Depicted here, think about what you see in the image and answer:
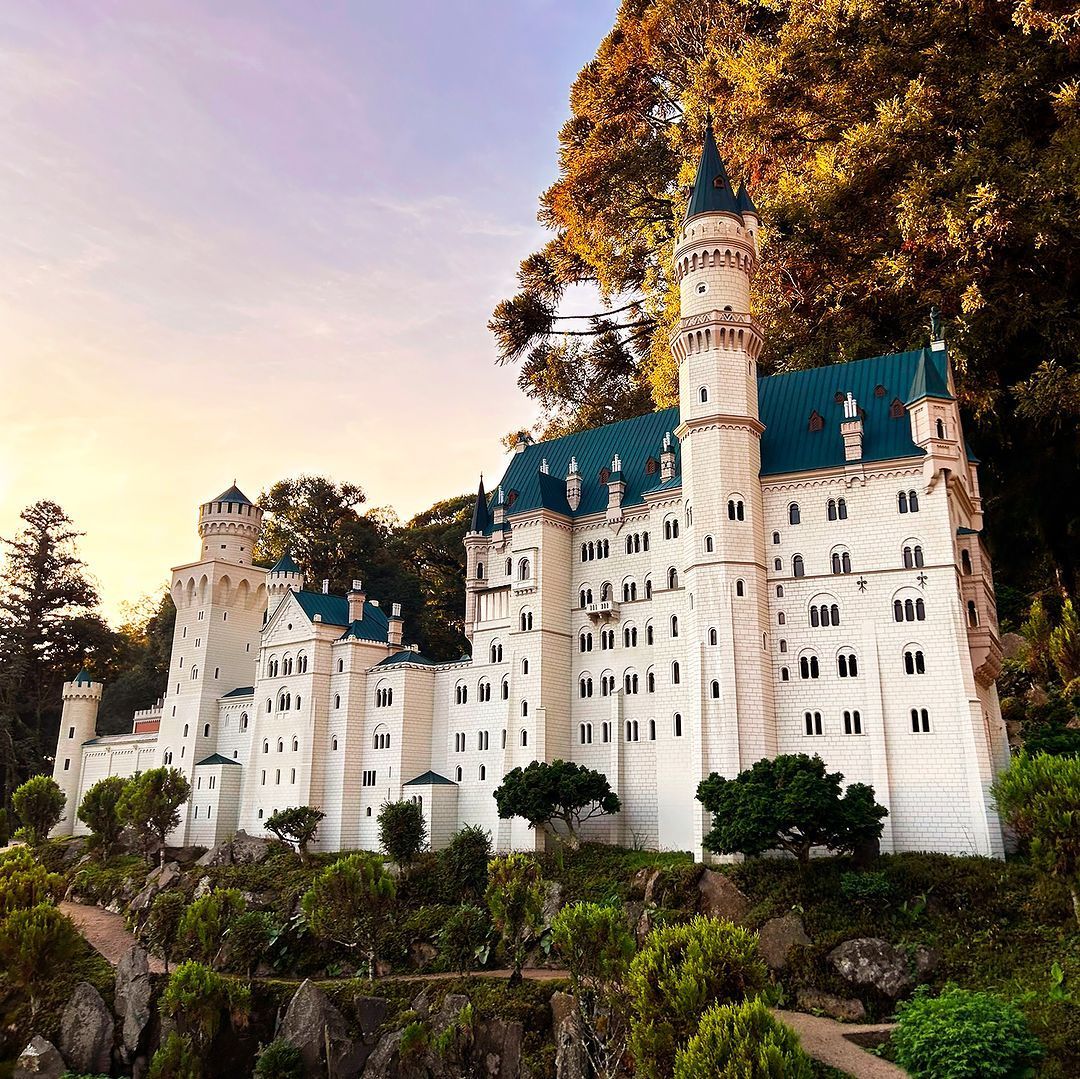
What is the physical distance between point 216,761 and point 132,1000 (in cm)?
2251

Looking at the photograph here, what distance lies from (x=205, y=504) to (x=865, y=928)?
52395mm

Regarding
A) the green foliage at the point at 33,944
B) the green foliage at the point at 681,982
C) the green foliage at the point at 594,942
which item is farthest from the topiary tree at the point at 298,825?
the green foliage at the point at 681,982

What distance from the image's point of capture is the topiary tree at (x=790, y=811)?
103 feet

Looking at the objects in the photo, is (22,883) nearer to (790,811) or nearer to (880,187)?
(790,811)

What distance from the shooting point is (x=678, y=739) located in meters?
41.5

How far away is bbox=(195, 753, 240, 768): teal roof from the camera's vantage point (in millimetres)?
57594

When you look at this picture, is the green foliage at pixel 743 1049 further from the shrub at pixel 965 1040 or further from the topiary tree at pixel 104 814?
the topiary tree at pixel 104 814

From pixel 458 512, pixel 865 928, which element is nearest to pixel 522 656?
pixel 865 928

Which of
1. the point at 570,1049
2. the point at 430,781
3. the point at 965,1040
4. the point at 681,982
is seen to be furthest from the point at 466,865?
the point at 965,1040

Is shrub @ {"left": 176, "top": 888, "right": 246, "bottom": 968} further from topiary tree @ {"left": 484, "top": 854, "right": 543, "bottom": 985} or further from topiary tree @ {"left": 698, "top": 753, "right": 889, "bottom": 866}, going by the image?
topiary tree @ {"left": 698, "top": 753, "right": 889, "bottom": 866}

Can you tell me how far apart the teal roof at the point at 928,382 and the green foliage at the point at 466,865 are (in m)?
27.6

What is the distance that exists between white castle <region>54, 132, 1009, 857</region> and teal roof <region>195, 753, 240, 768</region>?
0.27 meters

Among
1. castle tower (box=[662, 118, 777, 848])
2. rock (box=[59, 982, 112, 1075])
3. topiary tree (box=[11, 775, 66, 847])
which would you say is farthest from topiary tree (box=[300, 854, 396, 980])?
topiary tree (box=[11, 775, 66, 847])

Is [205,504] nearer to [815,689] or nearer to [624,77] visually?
[624,77]
